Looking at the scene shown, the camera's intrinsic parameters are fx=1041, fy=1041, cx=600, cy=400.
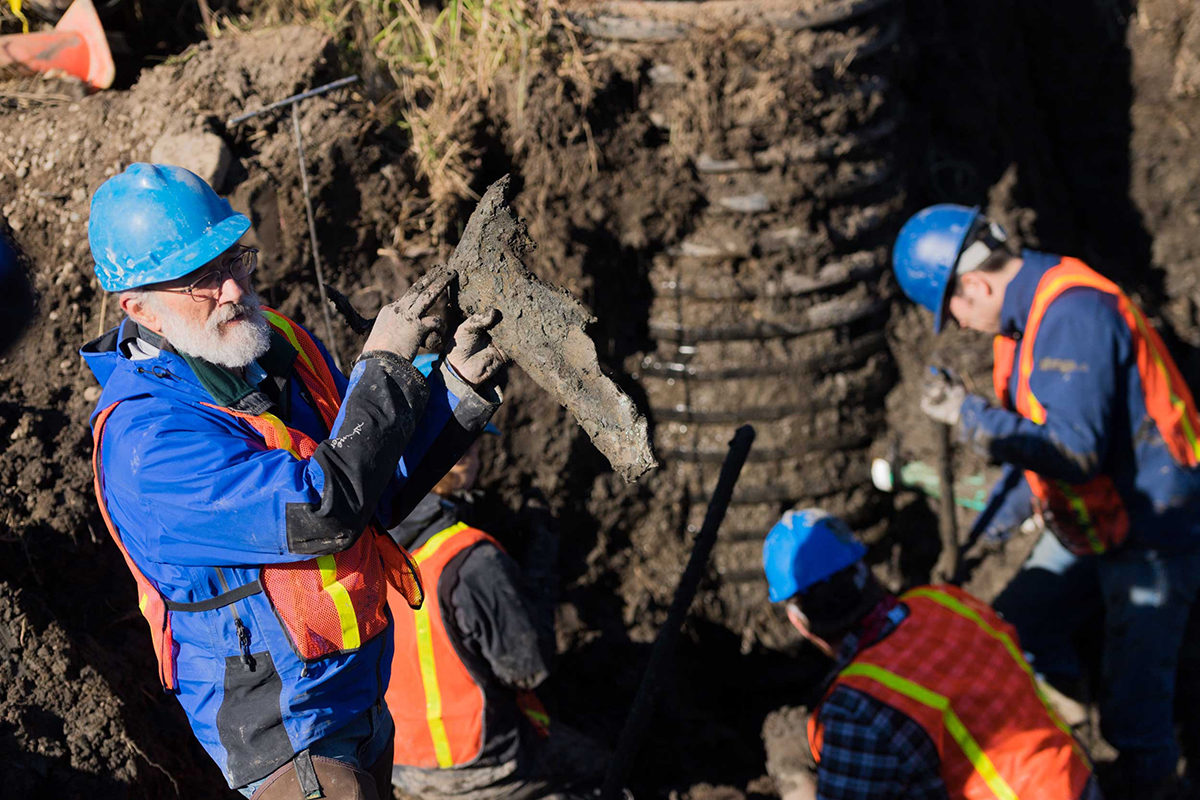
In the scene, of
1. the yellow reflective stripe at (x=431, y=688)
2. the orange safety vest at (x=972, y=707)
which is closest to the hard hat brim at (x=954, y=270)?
the orange safety vest at (x=972, y=707)

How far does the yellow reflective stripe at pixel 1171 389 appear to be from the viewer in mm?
3660

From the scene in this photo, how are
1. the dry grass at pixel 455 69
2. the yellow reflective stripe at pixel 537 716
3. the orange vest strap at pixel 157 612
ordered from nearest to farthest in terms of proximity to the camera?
the orange vest strap at pixel 157 612
the yellow reflective stripe at pixel 537 716
the dry grass at pixel 455 69

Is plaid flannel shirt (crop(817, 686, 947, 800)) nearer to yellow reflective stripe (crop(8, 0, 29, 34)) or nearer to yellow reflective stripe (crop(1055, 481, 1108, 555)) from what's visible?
yellow reflective stripe (crop(1055, 481, 1108, 555))

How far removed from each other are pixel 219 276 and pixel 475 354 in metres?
0.60

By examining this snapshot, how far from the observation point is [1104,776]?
424 centimetres

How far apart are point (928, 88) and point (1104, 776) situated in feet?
10.9

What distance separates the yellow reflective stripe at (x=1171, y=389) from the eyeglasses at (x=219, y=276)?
9.72 feet

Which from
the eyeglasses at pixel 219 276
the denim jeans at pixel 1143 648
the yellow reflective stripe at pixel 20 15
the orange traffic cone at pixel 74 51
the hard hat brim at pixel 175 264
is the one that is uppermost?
the yellow reflective stripe at pixel 20 15

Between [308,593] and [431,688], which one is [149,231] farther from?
[431,688]

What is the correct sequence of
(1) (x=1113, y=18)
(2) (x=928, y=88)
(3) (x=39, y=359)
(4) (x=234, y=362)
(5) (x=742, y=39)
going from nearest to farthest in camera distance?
(4) (x=234, y=362) < (3) (x=39, y=359) < (5) (x=742, y=39) < (2) (x=928, y=88) < (1) (x=1113, y=18)

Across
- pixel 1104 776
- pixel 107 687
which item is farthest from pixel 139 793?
pixel 1104 776

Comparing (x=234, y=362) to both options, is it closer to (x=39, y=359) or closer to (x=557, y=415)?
(x=39, y=359)

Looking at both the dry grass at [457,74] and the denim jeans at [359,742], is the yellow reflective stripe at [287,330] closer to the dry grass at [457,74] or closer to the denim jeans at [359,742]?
the denim jeans at [359,742]

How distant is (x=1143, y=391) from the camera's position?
12.0 ft
